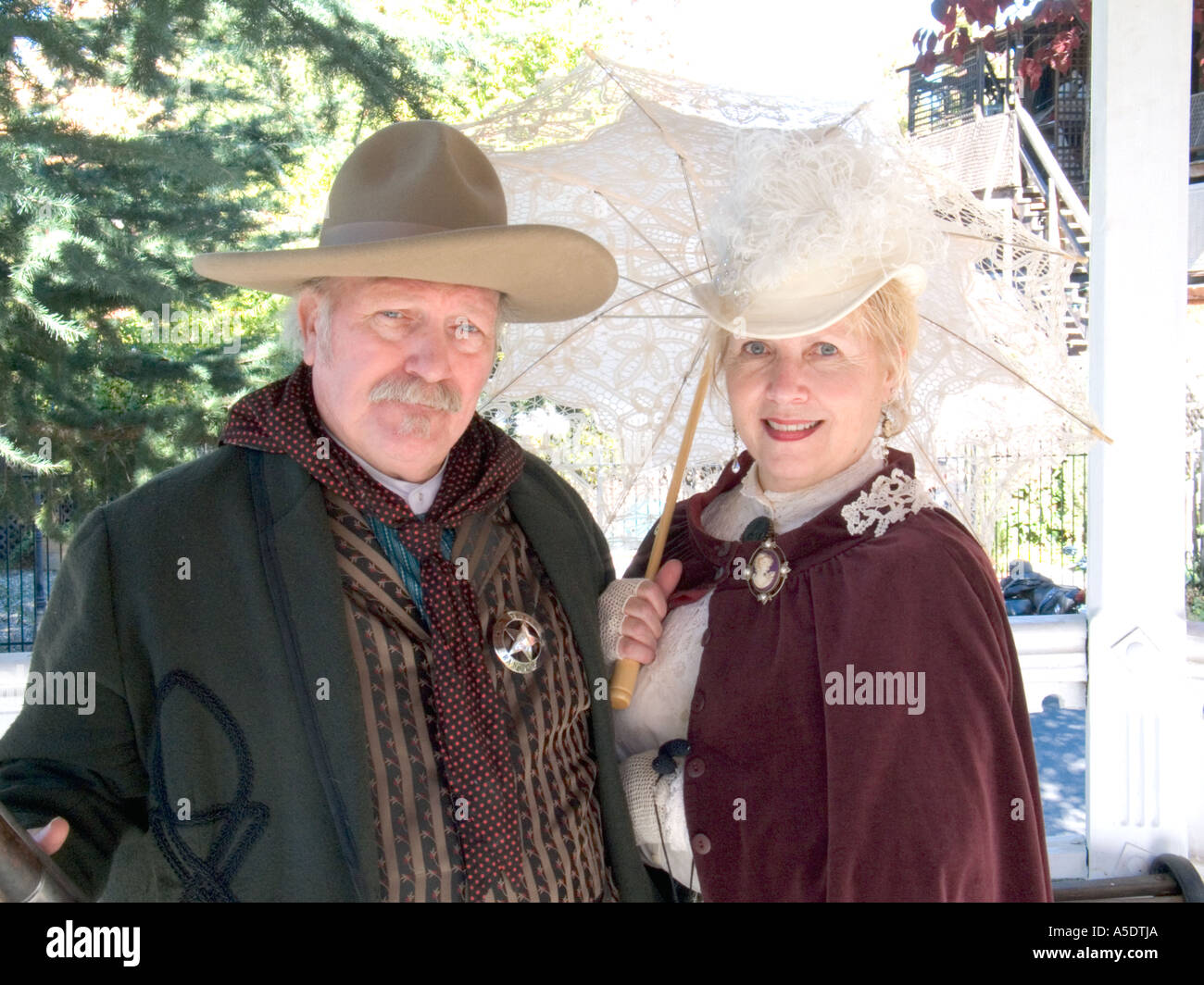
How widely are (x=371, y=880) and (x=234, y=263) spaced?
114 centimetres

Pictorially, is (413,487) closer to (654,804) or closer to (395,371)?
(395,371)

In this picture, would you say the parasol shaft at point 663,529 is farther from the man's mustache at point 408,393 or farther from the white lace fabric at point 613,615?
the man's mustache at point 408,393

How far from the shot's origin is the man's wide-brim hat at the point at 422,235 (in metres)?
1.75

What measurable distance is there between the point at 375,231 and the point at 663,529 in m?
0.96

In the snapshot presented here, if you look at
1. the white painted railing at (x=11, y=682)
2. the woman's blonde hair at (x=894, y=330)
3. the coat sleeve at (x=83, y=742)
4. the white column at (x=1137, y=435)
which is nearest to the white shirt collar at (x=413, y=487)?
the coat sleeve at (x=83, y=742)

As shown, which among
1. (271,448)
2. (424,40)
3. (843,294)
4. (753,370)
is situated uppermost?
(424,40)

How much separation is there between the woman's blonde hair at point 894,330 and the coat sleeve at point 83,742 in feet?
4.44

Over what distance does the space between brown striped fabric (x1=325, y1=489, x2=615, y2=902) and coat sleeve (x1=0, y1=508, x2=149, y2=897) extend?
38 centimetres

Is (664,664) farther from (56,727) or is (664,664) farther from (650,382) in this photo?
(56,727)

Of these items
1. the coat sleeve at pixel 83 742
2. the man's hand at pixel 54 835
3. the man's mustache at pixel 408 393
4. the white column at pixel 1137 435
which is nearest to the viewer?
the man's hand at pixel 54 835

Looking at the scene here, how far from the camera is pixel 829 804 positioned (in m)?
1.72

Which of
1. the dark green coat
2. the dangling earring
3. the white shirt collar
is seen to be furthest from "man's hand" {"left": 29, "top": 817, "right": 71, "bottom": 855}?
the dangling earring

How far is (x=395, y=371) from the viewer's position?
→ 1815 mm
